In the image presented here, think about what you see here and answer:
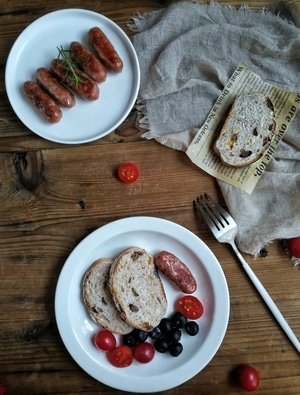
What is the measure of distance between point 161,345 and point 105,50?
1.07 meters

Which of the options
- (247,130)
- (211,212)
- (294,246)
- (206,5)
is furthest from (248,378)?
(206,5)

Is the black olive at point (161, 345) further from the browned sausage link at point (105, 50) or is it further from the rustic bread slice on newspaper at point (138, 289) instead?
the browned sausage link at point (105, 50)

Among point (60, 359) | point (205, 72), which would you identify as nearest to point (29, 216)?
point (60, 359)

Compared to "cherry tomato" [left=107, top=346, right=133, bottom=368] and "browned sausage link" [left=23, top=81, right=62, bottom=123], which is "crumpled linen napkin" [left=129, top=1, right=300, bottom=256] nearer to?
"browned sausage link" [left=23, top=81, right=62, bottom=123]

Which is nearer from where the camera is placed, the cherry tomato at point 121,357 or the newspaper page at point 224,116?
the cherry tomato at point 121,357

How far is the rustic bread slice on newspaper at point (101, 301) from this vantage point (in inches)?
67.7

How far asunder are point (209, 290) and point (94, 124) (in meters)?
0.73

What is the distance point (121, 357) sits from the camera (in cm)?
170

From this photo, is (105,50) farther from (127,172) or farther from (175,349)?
(175,349)

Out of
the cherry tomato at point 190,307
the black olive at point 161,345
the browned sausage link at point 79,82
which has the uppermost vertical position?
the browned sausage link at point 79,82

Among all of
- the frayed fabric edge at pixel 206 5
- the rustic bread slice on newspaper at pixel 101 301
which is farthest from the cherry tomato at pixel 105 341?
the frayed fabric edge at pixel 206 5

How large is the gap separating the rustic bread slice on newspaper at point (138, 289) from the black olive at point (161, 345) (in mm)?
61

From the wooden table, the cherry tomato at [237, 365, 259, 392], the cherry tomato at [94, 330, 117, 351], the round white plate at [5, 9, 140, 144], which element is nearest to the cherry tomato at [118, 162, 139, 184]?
the wooden table

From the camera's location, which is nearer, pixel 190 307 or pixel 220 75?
pixel 190 307
